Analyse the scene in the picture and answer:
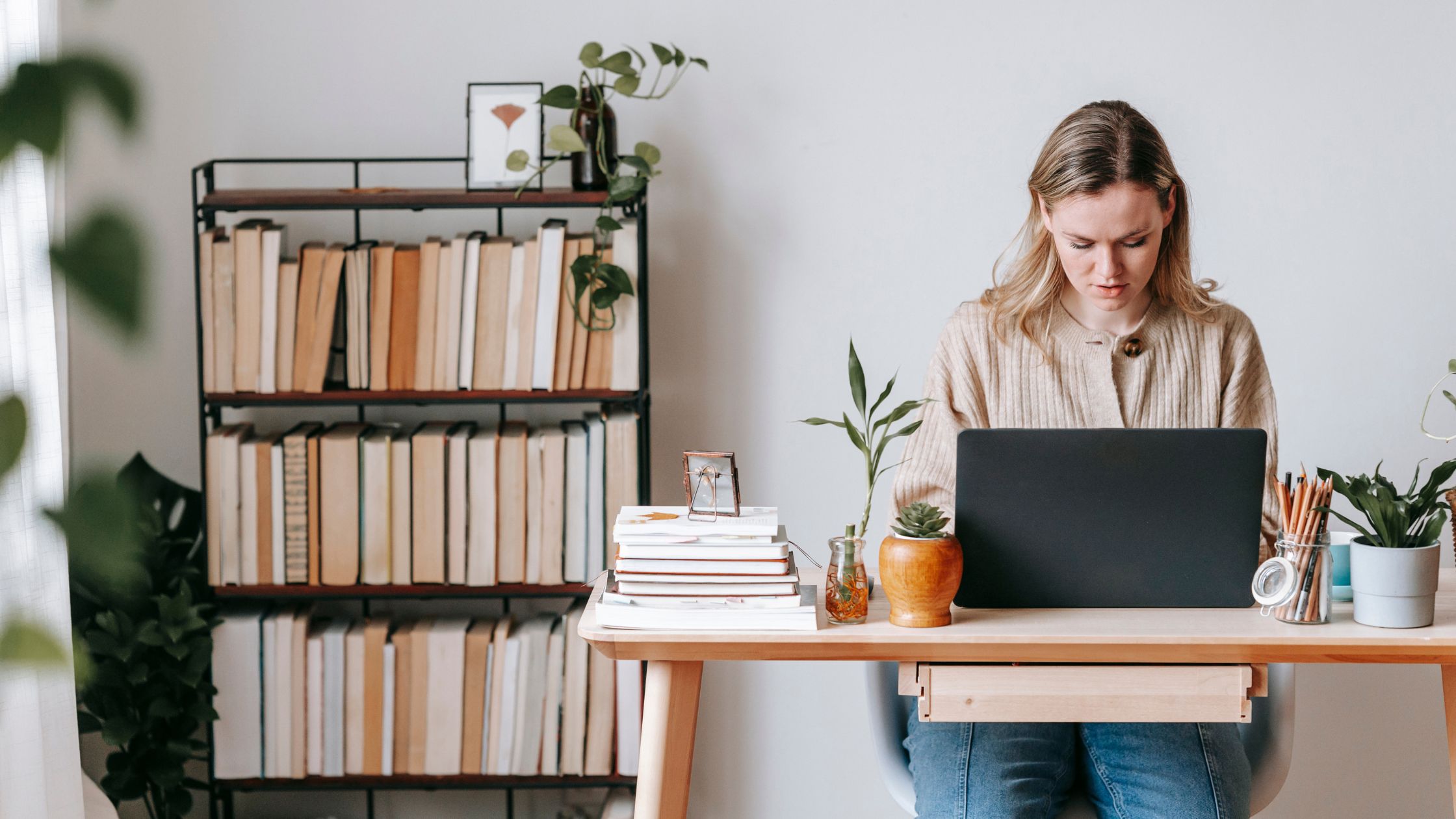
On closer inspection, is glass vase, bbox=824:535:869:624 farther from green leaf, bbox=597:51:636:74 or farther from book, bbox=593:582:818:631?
green leaf, bbox=597:51:636:74

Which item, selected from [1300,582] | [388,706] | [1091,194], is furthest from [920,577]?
[388,706]

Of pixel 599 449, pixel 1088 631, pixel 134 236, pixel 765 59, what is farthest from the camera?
pixel 765 59

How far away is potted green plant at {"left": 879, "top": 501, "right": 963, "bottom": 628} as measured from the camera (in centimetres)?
128

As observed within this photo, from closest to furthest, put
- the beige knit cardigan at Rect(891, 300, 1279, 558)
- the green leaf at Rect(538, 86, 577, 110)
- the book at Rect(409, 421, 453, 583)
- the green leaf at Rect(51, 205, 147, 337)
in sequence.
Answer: the green leaf at Rect(51, 205, 147, 337), the beige knit cardigan at Rect(891, 300, 1279, 558), the green leaf at Rect(538, 86, 577, 110), the book at Rect(409, 421, 453, 583)

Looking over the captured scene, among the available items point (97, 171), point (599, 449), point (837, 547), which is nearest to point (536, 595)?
point (599, 449)

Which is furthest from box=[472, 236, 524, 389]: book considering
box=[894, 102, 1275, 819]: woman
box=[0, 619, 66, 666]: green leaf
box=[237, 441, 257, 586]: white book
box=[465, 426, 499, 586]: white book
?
box=[0, 619, 66, 666]: green leaf

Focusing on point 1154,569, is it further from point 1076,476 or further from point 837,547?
point 837,547

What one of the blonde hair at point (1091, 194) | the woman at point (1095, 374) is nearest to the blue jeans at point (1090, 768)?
the woman at point (1095, 374)

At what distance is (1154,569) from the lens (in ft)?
4.39

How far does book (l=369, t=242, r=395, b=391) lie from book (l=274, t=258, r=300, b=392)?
136 mm

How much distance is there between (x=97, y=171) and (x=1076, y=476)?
1.15m

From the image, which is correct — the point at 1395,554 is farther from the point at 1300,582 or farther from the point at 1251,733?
the point at 1251,733

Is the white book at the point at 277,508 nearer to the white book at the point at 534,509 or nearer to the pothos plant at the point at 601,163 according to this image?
the white book at the point at 534,509

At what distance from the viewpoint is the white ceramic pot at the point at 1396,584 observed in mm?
1279
